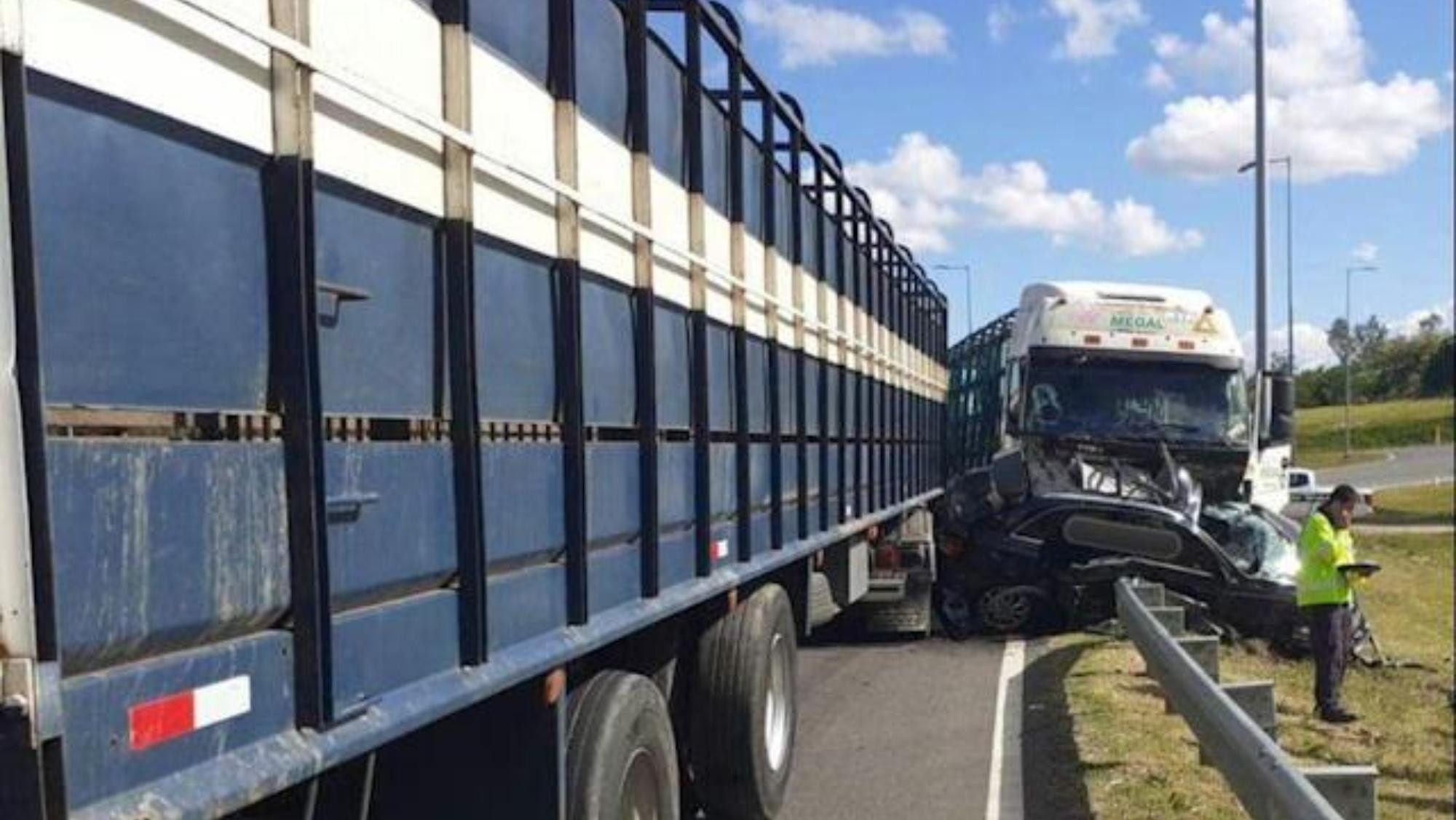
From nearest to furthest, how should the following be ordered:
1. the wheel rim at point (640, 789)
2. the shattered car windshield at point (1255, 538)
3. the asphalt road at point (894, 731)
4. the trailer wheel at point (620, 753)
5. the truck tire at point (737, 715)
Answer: the trailer wheel at point (620, 753)
the wheel rim at point (640, 789)
the truck tire at point (737, 715)
the asphalt road at point (894, 731)
the shattered car windshield at point (1255, 538)

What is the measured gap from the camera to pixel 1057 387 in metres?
15.4

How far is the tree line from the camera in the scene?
116 meters

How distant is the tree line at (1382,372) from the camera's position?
115688 millimetres

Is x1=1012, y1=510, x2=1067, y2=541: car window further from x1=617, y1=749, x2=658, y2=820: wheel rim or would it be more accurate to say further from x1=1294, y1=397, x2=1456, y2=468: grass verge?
x1=1294, y1=397, x2=1456, y2=468: grass verge

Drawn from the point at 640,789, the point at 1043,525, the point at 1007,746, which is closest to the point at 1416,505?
the point at 1043,525

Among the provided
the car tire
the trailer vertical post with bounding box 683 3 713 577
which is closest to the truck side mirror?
the car tire

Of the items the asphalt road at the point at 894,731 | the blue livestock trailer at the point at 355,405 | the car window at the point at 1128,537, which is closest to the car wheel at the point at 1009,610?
the asphalt road at the point at 894,731

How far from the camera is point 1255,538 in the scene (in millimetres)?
13641

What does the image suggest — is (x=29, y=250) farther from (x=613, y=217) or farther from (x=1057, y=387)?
(x=1057, y=387)

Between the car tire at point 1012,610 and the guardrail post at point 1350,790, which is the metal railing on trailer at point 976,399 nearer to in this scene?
the car tire at point 1012,610

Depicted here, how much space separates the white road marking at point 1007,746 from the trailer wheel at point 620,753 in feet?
9.71

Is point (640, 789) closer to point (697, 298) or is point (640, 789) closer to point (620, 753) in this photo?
point (620, 753)

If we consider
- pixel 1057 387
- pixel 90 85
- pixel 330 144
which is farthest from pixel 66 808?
pixel 1057 387

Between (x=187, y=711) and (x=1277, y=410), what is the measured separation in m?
13.8
